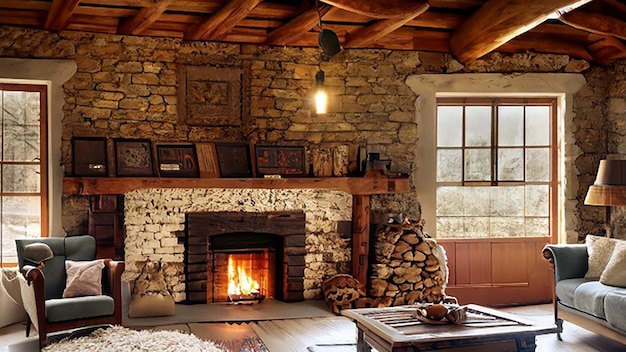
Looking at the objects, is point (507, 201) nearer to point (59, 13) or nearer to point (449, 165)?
point (449, 165)

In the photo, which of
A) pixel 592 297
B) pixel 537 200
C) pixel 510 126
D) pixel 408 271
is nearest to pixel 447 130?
pixel 510 126

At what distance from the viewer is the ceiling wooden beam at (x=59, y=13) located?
5609 millimetres

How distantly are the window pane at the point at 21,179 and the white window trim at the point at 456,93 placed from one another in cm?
376

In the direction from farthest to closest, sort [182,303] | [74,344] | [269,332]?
[182,303]
[269,332]
[74,344]

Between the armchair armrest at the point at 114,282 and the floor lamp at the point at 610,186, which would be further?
the floor lamp at the point at 610,186

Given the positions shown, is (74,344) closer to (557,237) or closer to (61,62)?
(61,62)

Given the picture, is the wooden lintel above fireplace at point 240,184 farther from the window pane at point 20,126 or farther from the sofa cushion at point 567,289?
the sofa cushion at point 567,289

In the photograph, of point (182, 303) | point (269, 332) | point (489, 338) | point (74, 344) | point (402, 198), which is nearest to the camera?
point (489, 338)

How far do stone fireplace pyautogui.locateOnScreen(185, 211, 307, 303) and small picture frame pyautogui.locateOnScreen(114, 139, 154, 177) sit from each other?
64 cm

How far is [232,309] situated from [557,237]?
3.57 m

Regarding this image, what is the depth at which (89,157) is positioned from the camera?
21.2 feet

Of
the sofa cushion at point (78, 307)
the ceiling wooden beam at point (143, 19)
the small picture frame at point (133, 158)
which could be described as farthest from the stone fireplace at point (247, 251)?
the ceiling wooden beam at point (143, 19)

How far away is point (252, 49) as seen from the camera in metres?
6.98

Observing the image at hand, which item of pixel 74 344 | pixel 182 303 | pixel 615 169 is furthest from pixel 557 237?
pixel 74 344
